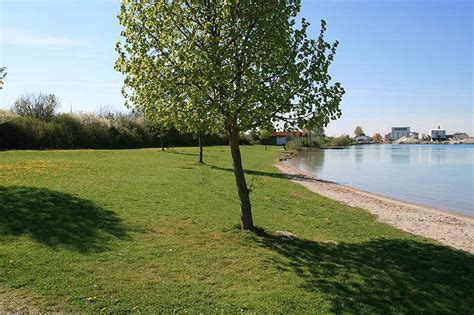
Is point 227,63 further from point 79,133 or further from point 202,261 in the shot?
point 79,133

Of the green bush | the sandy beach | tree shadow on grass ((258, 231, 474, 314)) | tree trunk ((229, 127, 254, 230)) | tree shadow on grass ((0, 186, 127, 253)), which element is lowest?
the sandy beach

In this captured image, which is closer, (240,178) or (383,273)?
(383,273)

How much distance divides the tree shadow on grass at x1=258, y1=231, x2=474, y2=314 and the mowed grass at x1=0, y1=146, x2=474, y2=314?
31mm

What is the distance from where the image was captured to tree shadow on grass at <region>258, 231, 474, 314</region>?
Answer: 740 cm

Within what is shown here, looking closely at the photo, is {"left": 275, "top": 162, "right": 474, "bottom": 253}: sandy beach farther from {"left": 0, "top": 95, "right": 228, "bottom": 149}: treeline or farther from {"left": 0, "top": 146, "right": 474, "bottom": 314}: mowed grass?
{"left": 0, "top": 95, "right": 228, "bottom": 149}: treeline

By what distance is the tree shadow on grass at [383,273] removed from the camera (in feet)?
24.3

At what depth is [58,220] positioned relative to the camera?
38.2 ft

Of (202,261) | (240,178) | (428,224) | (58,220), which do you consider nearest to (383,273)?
(202,261)

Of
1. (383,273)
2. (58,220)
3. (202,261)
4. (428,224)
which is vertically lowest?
(428,224)

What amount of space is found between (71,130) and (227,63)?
51.2m

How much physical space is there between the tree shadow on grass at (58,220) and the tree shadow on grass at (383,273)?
15.1ft

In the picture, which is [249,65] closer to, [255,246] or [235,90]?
[235,90]

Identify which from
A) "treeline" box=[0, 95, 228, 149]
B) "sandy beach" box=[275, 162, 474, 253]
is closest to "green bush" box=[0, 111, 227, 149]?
"treeline" box=[0, 95, 228, 149]

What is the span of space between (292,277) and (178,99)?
5.40m
